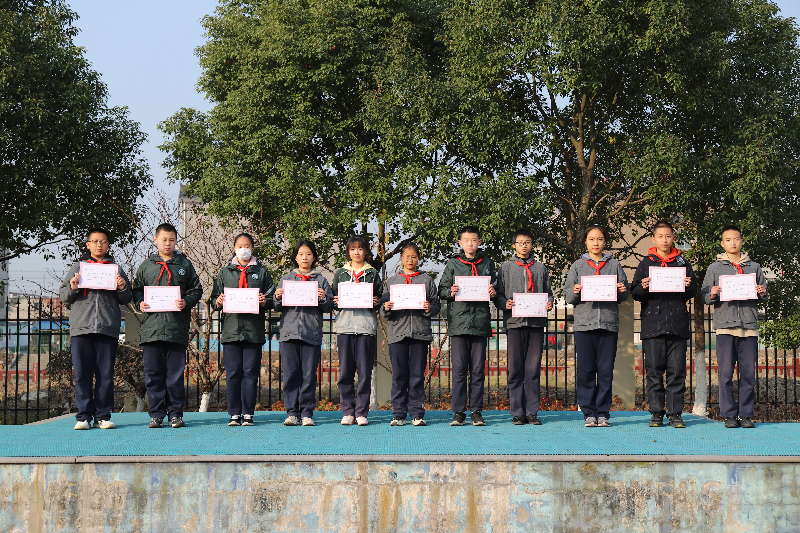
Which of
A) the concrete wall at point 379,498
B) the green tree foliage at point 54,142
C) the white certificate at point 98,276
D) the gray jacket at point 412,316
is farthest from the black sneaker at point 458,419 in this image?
the green tree foliage at point 54,142

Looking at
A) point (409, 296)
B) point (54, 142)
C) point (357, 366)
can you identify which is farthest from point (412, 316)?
point (54, 142)

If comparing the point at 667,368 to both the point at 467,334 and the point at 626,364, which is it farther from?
the point at 626,364

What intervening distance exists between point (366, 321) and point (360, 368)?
0.46 metres

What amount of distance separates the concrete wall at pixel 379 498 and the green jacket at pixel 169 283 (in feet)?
6.59

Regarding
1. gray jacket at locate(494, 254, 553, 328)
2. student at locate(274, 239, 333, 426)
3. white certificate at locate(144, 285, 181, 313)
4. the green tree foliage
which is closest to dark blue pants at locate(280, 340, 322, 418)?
student at locate(274, 239, 333, 426)

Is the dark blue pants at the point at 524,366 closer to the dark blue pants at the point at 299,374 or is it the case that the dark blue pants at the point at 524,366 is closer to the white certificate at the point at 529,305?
the white certificate at the point at 529,305

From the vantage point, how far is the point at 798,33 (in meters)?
13.7

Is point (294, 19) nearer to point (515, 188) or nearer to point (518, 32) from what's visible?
point (518, 32)

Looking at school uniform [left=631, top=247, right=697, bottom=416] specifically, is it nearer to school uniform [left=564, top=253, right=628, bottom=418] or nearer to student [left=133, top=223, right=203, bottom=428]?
school uniform [left=564, top=253, right=628, bottom=418]

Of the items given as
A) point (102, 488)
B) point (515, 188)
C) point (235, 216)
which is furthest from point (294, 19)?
point (102, 488)

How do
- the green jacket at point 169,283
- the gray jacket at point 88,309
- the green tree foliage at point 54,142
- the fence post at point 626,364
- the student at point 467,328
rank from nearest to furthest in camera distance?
the gray jacket at point 88,309 < the green jacket at point 169,283 < the student at point 467,328 < the fence post at point 626,364 < the green tree foliage at point 54,142

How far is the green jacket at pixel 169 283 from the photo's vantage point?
6.96 m

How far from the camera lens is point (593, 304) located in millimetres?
7137

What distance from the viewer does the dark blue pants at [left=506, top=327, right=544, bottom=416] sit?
7.27 metres
